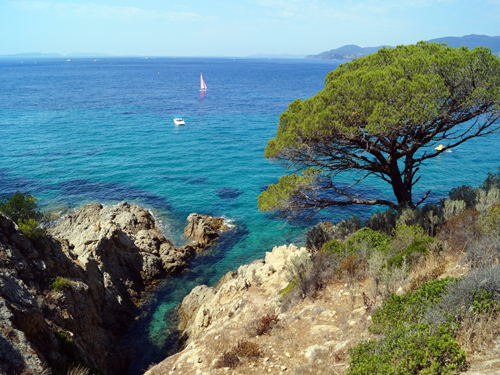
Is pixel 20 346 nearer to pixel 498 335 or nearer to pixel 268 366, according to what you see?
pixel 268 366

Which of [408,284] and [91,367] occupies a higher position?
[408,284]

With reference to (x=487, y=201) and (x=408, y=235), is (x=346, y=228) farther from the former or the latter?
(x=487, y=201)

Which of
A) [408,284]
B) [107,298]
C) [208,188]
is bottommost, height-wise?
[107,298]

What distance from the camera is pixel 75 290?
15164 mm

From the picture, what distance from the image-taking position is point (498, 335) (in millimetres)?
6090

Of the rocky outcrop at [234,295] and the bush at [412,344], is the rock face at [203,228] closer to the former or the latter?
the rocky outcrop at [234,295]

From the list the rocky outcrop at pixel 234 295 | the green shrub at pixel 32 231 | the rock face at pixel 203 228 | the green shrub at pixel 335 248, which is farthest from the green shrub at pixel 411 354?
the rock face at pixel 203 228

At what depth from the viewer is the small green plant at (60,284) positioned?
14.2 metres

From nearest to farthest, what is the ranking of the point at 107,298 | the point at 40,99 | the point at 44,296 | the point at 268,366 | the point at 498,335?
the point at 498,335 < the point at 268,366 < the point at 44,296 < the point at 107,298 < the point at 40,99

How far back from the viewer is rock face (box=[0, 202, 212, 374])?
34.5 feet

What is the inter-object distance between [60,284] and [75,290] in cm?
102

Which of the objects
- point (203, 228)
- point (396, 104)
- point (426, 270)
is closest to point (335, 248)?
point (426, 270)

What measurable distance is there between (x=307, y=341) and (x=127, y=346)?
12242 millimetres

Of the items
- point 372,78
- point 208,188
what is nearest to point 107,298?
point 372,78
